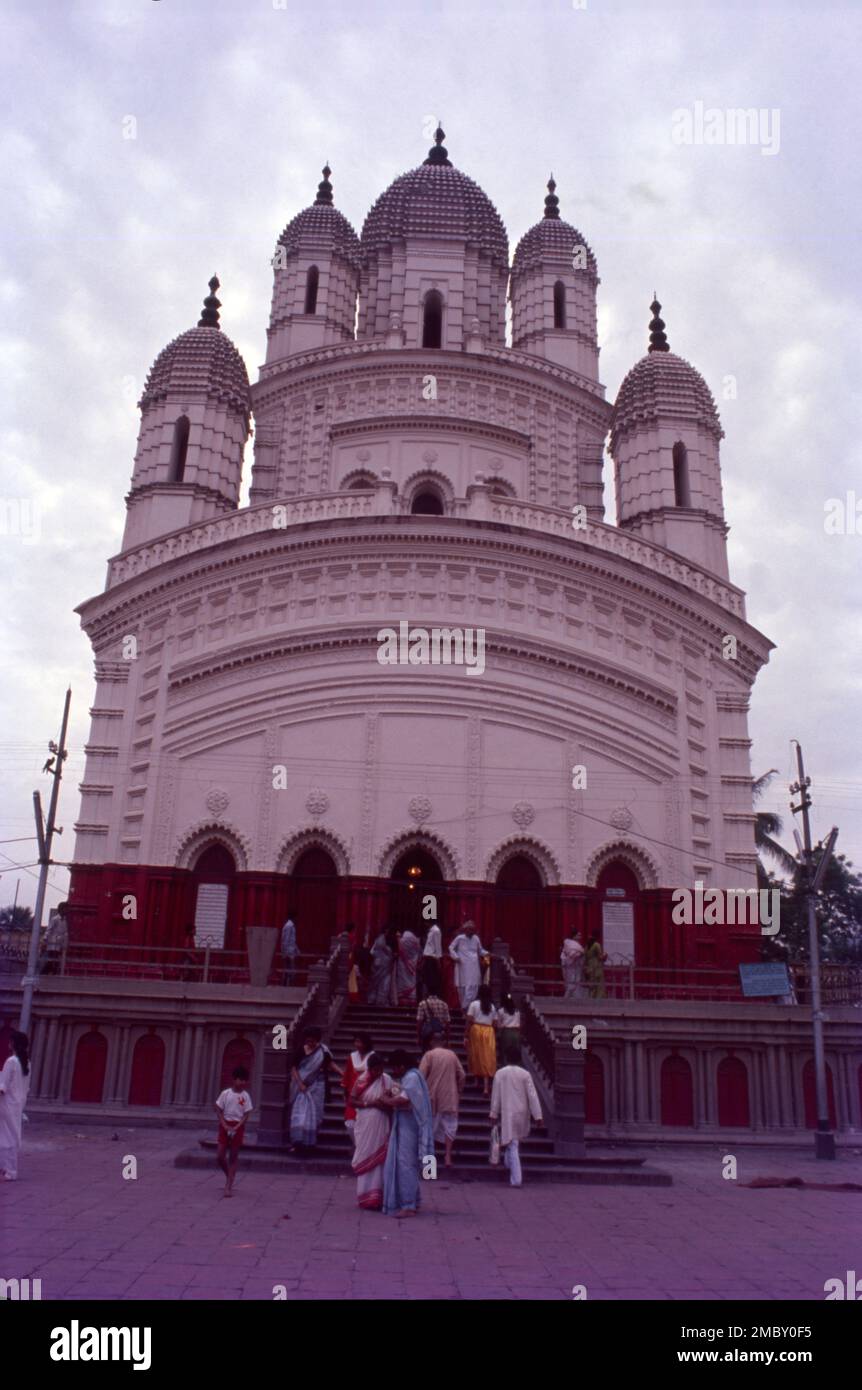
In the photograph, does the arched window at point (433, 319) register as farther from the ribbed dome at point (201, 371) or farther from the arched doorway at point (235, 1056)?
the arched doorway at point (235, 1056)

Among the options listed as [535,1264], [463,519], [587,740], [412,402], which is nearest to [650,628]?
[587,740]

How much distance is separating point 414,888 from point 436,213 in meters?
22.6

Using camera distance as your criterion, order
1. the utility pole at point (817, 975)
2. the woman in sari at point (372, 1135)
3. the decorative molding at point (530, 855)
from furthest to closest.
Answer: the decorative molding at point (530, 855), the utility pole at point (817, 975), the woman in sari at point (372, 1135)

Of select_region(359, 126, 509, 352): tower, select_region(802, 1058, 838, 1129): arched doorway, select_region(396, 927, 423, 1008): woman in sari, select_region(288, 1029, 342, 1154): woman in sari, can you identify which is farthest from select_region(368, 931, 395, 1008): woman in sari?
select_region(359, 126, 509, 352): tower

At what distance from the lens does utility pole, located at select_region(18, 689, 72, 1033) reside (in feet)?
62.5

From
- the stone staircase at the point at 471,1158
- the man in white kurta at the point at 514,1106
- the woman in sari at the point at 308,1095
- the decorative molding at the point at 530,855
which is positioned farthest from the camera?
the decorative molding at the point at 530,855

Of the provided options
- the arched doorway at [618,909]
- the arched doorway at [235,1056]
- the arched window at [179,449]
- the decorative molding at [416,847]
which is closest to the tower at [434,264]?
the arched window at [179,449]

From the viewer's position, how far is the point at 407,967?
20953mm

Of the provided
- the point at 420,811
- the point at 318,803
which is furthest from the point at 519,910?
the point at 318,803

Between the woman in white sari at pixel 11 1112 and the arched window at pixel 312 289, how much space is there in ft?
92.1

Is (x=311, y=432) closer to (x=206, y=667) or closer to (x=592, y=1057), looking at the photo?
(x=206, y=667)
